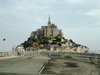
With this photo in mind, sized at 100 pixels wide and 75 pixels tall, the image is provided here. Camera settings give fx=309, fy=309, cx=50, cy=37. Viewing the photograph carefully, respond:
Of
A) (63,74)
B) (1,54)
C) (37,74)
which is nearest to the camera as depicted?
(37,74)

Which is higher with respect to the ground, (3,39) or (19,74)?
(3,39)

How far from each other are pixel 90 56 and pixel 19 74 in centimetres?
4685

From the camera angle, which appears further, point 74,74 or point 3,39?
point 3,39

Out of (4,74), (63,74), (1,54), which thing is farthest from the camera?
(1,54)

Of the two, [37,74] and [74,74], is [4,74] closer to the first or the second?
[37,74]

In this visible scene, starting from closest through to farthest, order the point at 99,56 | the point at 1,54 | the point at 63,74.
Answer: the point at 63,74
the point at 99,56
the point at 1,54

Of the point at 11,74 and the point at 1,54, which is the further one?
the point at 1,54

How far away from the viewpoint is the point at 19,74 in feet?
66.9

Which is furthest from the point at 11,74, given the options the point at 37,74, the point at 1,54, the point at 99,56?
the point at 1,54

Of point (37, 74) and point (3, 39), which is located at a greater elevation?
point (3, 39)

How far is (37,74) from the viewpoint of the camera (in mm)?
21406

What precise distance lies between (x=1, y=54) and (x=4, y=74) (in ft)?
153

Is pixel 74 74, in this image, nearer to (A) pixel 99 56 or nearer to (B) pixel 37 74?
(B) pixel 37 74

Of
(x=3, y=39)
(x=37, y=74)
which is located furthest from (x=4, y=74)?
(x=3, y=39)
